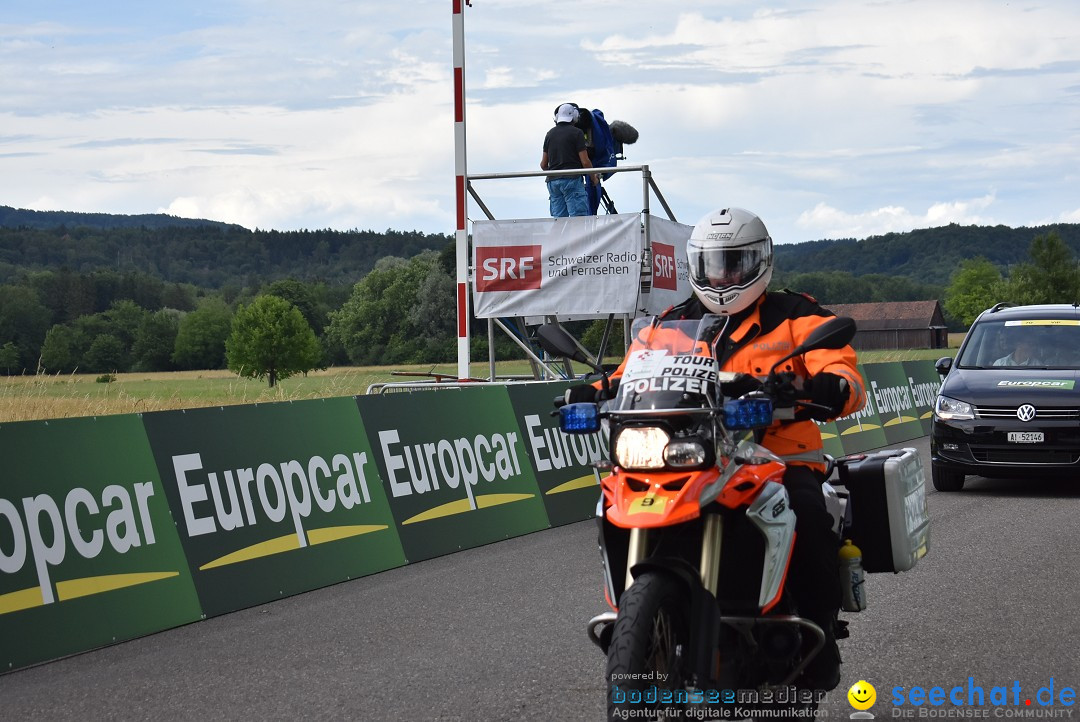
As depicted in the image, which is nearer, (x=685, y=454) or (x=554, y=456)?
(x=685, y=454)

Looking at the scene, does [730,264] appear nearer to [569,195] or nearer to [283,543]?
[283,543]

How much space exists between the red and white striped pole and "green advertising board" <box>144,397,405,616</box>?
5998 millimetres

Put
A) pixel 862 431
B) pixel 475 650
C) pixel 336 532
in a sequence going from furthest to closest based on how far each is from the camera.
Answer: pixel 862 431, pixel 336 532, pixel 475 650

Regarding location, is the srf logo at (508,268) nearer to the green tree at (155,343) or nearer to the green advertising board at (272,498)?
the green advertising board at (272,498)

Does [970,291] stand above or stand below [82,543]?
below

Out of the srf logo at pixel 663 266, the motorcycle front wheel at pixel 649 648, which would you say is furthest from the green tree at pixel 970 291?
the motorcycle front wheel at pixel 649 648

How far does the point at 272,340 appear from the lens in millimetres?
100312

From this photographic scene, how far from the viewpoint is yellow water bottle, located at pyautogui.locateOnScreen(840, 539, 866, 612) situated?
477 cm

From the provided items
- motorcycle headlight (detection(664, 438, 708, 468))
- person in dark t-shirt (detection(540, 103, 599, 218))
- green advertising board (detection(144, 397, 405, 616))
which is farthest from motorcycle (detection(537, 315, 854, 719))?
person in dark t-shirt (detection(540, 103, 599, 218))

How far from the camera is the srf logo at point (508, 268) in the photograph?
15.8 m

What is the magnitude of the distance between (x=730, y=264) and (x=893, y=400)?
57.3 ft

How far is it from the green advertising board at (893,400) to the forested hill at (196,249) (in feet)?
365

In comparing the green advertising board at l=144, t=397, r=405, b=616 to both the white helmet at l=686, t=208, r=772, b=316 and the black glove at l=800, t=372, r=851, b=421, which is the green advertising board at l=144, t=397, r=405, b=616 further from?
the black glove at l=800, t=372, r=851, b=421

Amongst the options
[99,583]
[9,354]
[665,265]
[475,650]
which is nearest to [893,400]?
[665,265]
